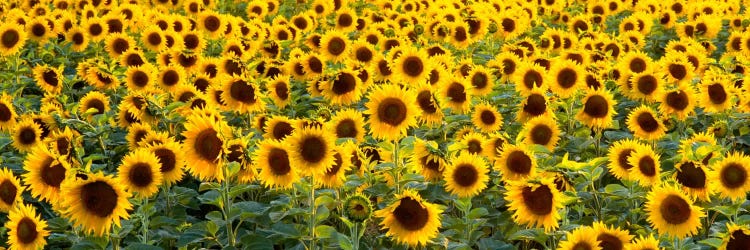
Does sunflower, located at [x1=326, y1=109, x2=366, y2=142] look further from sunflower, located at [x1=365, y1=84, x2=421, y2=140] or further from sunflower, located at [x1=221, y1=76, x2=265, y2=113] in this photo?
sunflower, located at [x1=221, y1=76, x2=265, y2=113]

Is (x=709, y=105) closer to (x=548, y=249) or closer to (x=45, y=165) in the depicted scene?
(x=548, y=249)

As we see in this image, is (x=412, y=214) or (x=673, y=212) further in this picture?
(x=673, y=212)

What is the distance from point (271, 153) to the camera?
438 centimetres

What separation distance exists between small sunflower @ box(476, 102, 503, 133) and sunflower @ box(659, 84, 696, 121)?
1548 mm

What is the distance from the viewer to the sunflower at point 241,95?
20.4 ft

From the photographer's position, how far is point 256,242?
471 centimetres

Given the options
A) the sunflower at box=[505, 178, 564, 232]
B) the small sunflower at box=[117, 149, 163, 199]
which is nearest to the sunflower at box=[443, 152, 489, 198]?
the sunflower at box=[505, 178, 564, 232]

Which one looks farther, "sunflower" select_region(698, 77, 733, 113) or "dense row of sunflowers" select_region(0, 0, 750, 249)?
"sunflower" select_region(698, 77, 733, 113)

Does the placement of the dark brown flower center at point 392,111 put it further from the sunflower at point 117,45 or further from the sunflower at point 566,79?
the sunflower at point 117,45

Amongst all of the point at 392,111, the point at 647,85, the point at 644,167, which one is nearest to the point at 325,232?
the point at 392,111

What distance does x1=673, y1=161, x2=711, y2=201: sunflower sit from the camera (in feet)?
16.1

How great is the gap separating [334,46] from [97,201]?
504 cm

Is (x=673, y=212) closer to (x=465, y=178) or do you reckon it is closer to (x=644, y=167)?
(x=644, y=167)

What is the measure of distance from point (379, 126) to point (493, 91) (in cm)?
282
